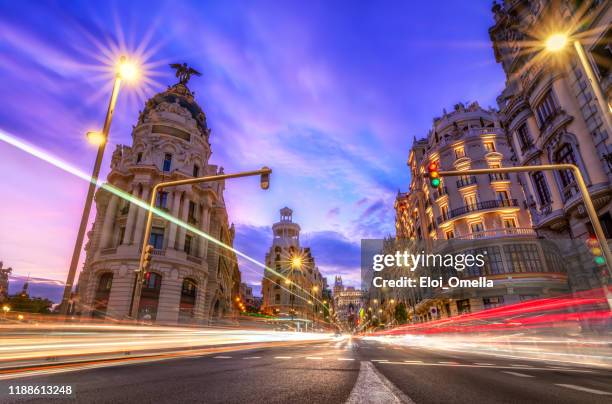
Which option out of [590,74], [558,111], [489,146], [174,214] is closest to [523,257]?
[489,146]

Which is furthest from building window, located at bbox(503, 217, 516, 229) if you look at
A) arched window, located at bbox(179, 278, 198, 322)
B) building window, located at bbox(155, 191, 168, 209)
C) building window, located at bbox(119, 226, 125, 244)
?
building window, located at bbox(119, 226, 125, 244)

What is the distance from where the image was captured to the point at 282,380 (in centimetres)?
416

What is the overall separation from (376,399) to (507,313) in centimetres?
1934

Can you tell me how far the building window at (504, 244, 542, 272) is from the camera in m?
29.5

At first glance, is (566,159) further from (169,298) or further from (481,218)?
(169,298)

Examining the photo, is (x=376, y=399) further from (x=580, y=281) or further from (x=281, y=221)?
(x=281, y=221)

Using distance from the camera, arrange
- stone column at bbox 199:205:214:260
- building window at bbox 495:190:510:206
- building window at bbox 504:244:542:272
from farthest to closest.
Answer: stone column at bbox 199:205:214:260
building window at bbox 495:190:510:206
building window at bbox 504:244:542:272

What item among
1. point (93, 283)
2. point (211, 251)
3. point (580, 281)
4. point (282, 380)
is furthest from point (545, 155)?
point (93, 283)

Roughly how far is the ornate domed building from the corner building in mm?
24307

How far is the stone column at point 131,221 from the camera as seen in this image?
30031mm

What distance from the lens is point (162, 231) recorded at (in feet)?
104

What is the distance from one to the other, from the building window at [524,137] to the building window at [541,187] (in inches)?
84.1

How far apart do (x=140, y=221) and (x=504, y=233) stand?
36.4m

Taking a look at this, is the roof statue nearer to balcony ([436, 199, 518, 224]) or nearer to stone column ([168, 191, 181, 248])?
stone column ([168, 191, 181, 248])
